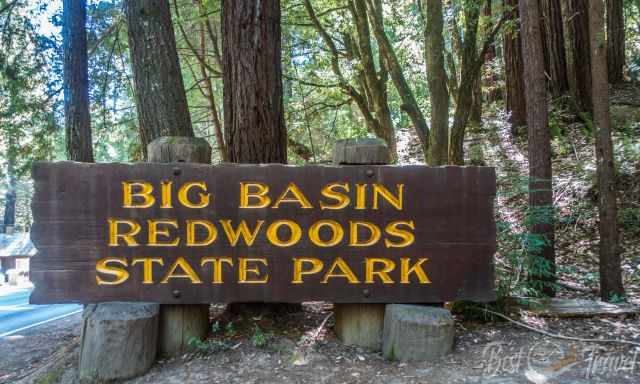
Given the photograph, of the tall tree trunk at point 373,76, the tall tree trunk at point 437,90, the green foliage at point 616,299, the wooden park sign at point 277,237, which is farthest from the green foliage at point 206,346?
the tall tree trunk at point 373,76

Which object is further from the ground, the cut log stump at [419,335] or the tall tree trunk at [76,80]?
the tall tree trunk at [76,80]

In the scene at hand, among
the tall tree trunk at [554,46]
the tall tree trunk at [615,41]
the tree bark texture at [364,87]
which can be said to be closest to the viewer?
the tall tree trunk at [554,46]

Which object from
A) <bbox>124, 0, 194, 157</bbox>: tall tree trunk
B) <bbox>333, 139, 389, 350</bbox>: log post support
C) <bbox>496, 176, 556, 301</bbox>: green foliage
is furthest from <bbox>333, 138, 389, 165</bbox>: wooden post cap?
<bbox>124, 0, 194, 157</bbox>: tall tree trunk

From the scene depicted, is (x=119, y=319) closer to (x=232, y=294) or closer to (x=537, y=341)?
(x=232, y=294)

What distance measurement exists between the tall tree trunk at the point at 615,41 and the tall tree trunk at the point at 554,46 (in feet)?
10.4

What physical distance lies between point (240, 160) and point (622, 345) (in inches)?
138

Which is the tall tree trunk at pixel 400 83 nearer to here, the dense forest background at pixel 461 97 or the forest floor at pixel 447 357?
the dense forest background at pixel 461 97

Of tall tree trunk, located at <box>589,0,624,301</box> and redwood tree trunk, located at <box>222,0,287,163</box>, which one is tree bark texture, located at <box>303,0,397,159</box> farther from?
redwood tree trunk, located at <box>222,0,287,163</box>

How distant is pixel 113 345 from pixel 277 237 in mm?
1443

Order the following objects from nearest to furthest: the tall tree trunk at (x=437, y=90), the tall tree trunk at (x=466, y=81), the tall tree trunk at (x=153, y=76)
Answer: the tall tree trunk at (x=153, y=76) → the tall tree trunk at (x=437, y=90) → the tall tree trunk at (x=466, y=81)

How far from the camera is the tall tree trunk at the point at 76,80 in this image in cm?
687

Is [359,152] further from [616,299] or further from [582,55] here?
[582,55]

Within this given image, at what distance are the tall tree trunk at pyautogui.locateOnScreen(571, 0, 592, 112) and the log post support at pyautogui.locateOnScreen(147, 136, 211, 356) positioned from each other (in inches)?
392

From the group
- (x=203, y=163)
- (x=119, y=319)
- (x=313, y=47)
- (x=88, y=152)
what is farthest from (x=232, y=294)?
(x=313, y=47)
